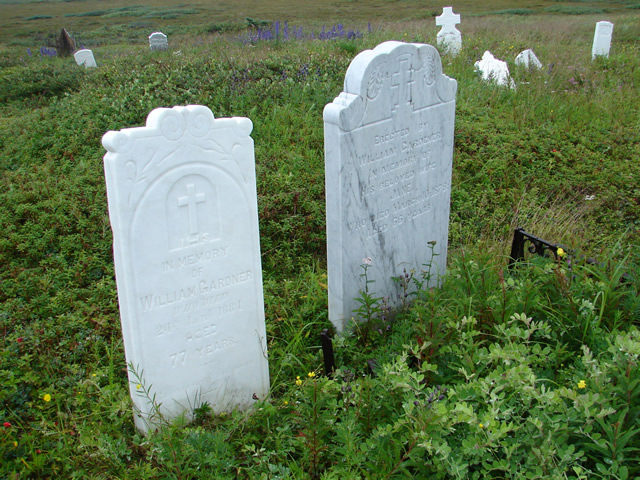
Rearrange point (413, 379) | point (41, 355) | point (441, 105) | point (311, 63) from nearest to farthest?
point (413, 379) < point (41, 355) < point (441, 105) < point (311, 63)

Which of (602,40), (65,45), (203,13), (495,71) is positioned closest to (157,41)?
(65,45)

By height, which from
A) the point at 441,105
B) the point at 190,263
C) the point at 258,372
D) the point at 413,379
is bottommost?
the point at 258,372

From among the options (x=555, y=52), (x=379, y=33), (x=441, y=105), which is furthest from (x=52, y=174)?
(x=555, y=52)

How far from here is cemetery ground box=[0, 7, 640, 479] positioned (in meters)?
2.04

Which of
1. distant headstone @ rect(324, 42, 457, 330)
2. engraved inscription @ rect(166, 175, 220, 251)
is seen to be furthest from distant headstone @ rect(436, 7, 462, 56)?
engraved inscription @ rect(166, 175, 220, 251)

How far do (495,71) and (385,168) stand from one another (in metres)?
5.97

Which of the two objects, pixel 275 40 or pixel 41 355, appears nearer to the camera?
pixel 41 355

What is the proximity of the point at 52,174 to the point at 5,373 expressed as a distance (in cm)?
312

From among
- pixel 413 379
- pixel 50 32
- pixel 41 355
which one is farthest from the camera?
pixel 50 32

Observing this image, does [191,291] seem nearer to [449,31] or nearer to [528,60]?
[528,60]

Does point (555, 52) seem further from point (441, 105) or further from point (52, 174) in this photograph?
point (52, 174)

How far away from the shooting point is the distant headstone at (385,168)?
10.4 ft

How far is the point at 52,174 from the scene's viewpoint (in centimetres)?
548

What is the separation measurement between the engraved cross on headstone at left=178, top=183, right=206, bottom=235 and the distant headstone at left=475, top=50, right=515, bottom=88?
6.79 meters
